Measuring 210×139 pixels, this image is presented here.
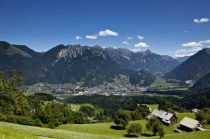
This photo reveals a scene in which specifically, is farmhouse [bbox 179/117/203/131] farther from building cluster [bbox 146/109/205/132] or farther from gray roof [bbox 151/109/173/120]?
gray roof [bbox 151/109/173/120]

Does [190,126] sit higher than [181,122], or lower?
lower

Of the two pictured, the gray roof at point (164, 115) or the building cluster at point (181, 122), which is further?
the gray roof at point (164, 115)

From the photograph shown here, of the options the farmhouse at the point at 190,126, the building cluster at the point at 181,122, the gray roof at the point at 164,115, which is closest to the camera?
the farmhouse at the point at 190,126

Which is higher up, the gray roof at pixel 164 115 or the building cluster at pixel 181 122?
the gray roof at pixel 164 115

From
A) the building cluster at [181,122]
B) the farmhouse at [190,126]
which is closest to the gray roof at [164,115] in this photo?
the building cluster at [181,122]

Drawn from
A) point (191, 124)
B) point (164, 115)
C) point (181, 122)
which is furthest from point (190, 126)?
point (164, 115)

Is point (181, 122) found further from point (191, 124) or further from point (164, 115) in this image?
point (164, 115)

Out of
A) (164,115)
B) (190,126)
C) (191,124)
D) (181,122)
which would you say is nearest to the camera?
(190,126)

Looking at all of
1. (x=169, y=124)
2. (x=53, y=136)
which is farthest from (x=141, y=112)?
(x=53, y=136)

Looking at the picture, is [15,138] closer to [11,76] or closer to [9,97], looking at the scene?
[9,97]

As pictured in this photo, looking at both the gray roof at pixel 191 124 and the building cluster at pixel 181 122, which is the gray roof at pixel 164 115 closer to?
the building cluster at pixel 181 122

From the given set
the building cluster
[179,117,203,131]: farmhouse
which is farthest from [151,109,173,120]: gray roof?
Result: [179,117,203,131]: farmhouse

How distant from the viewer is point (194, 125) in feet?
434

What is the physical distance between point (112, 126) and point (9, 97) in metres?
84.4
